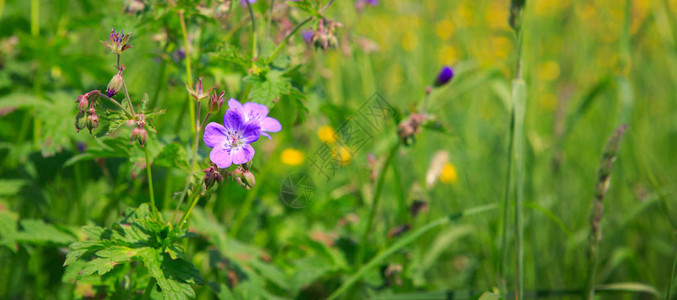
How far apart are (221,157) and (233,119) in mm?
98

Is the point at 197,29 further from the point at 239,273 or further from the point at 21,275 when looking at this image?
the point at 21,275

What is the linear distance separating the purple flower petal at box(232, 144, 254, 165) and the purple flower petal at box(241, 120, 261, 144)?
21 mm

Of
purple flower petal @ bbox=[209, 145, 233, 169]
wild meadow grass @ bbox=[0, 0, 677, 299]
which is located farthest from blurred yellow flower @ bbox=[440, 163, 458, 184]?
purple flower petal @ bbox=[209, 145, 233, 169]

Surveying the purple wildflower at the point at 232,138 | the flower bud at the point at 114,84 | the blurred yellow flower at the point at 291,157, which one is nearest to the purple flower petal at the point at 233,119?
the purple wildflower at the point at 232,138

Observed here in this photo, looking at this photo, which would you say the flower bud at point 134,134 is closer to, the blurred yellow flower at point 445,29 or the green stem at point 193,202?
the green stem at point 193,202

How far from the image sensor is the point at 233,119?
1082 millimetres

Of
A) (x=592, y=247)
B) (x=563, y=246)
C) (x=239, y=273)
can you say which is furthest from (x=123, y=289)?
(x=563, y=246)

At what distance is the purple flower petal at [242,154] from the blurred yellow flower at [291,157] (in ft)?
5.61

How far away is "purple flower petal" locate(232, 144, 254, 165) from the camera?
104cm

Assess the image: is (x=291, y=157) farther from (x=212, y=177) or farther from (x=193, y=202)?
(x=212, y=177)

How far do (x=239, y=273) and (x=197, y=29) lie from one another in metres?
0.87

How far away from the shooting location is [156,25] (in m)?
1.53

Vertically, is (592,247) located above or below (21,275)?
below

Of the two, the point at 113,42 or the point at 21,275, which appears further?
the point at 21,275
